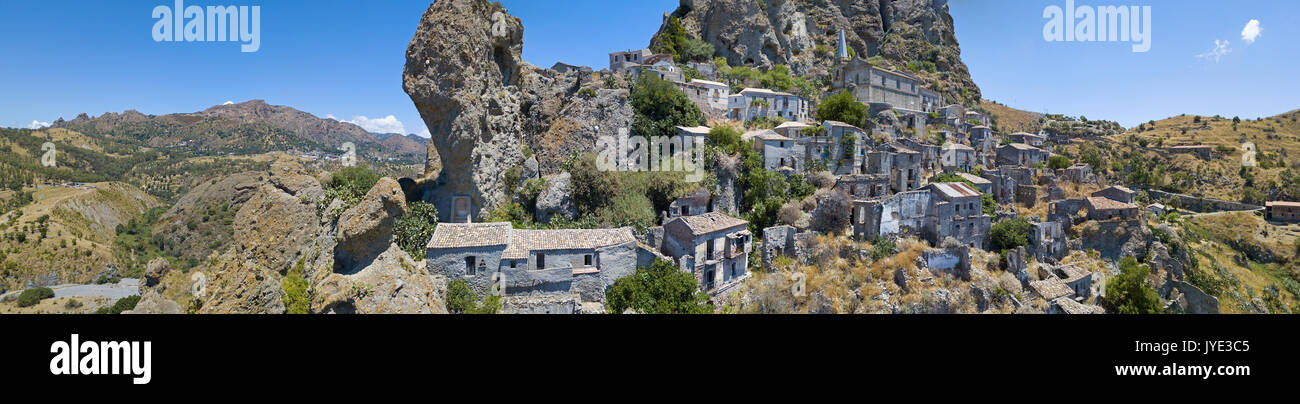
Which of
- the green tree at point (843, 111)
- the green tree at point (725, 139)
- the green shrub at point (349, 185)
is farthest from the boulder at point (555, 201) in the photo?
the green tree at point (843, 111)

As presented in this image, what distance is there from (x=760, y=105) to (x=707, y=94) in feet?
13.9

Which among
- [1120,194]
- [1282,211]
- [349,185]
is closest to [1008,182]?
[1120,194]

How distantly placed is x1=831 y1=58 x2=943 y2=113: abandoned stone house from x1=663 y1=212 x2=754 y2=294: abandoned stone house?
2414 centimetres

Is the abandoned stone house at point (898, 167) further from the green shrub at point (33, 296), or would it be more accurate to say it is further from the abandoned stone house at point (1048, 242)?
the green shrub at point (33, 296)

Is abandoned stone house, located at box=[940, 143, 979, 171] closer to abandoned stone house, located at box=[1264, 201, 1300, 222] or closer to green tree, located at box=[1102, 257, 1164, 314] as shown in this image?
green tree, located at box=[1102, 257, 1164, 314]

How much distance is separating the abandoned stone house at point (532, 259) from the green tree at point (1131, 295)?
2269cm

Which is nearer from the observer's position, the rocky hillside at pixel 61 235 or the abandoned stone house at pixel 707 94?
the abandoned stone house at pixel 707 94

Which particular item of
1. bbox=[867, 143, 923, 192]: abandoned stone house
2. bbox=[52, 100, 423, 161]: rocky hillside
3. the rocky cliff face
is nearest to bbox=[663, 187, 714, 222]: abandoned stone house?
the rocky cliff face

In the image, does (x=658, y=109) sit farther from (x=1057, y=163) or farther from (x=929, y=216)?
(x=1057, y=163)

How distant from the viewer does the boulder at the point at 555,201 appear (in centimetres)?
2319

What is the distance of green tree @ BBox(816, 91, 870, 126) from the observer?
34206 mm

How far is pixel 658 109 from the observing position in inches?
1188
